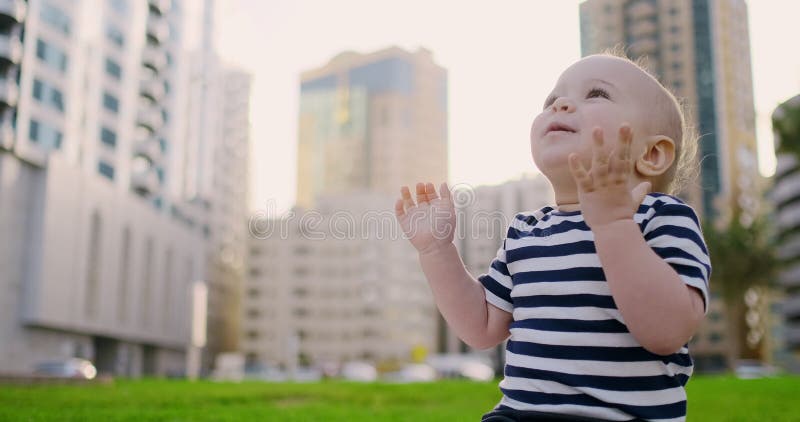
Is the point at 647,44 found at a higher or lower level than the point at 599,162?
higher

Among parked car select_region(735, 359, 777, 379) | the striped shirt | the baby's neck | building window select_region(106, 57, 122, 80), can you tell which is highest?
building window select_region(106, 57, 122, 80)

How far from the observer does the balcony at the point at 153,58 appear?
5434 cm

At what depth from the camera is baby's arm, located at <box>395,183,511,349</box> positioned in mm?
2084

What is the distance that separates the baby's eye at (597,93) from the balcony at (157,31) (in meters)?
57.5

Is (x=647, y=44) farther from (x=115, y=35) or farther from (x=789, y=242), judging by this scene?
(x=115, y=35)

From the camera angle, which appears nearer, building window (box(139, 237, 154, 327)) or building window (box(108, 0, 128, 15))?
building window (box(108, 0, 128, 15))

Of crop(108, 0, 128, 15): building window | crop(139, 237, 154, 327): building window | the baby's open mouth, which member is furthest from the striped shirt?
crop(139, 237, 154, 327): building window

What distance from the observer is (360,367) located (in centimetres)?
5641

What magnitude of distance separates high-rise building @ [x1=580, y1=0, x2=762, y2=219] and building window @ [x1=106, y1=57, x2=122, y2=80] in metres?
51.8

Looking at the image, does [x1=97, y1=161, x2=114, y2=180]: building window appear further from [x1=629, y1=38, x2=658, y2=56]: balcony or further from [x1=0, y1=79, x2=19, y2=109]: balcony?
[x1=629, y1=38, x2=658, y2=56]: balcony

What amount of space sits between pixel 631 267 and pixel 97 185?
48358mm

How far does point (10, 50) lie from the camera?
37.4 m

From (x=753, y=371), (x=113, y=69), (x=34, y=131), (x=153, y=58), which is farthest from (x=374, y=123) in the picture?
(x=753, y=371)

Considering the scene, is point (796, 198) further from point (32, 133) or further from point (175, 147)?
point (32, 133)
